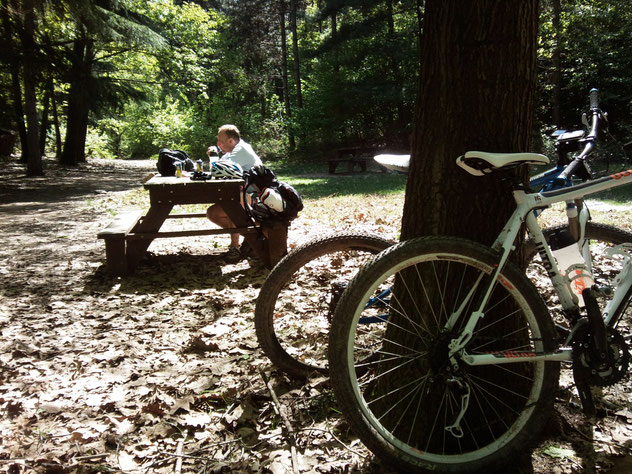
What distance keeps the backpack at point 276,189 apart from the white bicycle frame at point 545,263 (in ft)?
10.0

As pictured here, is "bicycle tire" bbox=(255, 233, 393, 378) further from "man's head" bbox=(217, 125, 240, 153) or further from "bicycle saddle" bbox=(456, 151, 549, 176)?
"man's head" bbox=(217, 125, 240, 153)

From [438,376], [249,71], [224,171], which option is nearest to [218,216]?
[224,171]

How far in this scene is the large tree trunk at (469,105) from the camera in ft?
6.31

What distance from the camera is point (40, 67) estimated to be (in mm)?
12359

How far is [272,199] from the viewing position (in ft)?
15.6

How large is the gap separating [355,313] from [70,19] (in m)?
14.7

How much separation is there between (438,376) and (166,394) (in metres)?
1.58

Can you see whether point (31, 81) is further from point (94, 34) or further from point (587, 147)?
point (587, 147)

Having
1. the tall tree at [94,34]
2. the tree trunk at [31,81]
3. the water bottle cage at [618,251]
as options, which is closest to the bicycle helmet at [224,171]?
the water bottle cage at [618,251]

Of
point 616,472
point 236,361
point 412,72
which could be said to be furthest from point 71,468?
point 412,72

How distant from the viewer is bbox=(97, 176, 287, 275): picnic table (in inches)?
192

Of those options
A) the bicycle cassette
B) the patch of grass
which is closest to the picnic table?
the bicycle cassette

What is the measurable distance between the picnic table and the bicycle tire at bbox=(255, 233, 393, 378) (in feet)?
1.96

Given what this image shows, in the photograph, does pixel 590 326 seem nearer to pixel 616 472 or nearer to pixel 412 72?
pixel 616 472
